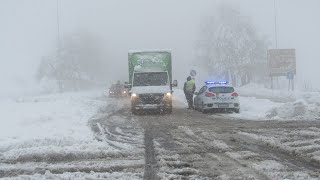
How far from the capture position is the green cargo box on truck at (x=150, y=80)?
73.7ft

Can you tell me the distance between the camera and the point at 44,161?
29.9 ft

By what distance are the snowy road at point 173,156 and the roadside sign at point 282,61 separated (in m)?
41.6

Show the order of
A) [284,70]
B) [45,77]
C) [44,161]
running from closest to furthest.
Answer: [44,161] → [284,70] → [45,77]

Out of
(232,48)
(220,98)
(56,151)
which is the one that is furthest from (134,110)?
(232,48)

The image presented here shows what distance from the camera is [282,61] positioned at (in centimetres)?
5388

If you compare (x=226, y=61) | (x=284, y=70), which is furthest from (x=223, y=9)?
(x=284, y=70)

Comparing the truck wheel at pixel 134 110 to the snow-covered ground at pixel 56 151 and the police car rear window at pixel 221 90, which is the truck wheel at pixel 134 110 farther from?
the snow-covered ground at pixel 56 151

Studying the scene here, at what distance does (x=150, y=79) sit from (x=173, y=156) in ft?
48.9

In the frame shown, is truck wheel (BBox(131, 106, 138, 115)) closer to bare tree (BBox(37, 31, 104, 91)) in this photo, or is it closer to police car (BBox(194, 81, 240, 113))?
police car (BBox(194, 81, 240, 113))

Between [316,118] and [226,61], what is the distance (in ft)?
185

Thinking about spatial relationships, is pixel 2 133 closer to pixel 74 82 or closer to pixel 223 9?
pixel 223 9

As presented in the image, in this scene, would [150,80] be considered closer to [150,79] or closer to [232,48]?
[150,79]

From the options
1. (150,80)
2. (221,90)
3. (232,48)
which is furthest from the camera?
(232,48)

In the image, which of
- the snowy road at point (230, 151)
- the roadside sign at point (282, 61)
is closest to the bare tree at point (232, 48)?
the roadside sign at point (282, 61)
